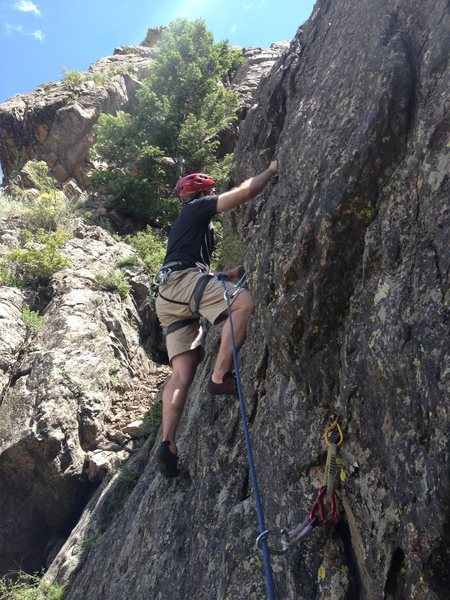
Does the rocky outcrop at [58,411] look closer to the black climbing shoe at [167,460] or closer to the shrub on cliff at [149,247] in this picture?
the shrub on cliff at [149,247]

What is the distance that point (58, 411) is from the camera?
838 centimetres

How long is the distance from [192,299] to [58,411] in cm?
468

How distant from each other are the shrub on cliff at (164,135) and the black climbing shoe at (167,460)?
11775 millimetres

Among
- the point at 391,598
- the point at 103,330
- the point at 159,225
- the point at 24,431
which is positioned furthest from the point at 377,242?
the point at 159,225

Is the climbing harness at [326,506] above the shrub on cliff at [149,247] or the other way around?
the other way around

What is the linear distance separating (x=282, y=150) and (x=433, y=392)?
2.82 meters

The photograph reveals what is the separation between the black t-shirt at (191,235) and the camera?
16.4 feet

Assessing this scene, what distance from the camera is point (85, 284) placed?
11383mm

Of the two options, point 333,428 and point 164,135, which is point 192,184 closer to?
point 333,428

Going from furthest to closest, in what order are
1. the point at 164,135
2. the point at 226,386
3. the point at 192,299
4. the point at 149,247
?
1. the point at 164,135
2. the point at 149,247
3. the point at 192,299
4. the point at 226,386

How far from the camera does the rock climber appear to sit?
4547mm

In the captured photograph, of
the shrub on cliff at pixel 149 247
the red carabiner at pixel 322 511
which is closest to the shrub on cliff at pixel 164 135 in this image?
the shrub on cliff at pixel 149 247

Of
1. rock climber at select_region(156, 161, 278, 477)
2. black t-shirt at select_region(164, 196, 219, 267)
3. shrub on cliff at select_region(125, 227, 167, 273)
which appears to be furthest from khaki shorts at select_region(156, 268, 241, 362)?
shrub on cliff at select_region(125, 227, 167, 273)

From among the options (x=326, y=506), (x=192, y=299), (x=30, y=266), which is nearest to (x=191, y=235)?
(x=192, y=299)
